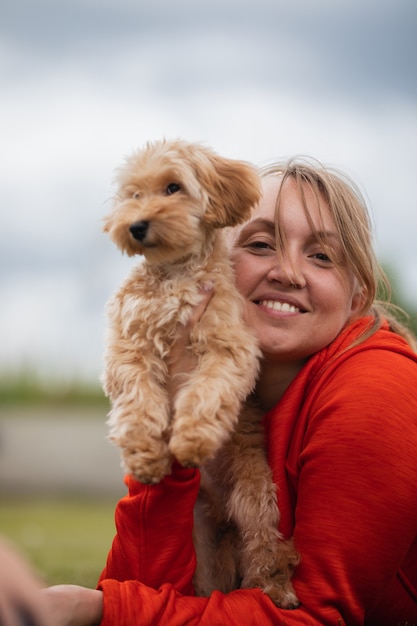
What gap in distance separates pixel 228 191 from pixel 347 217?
25.1 inches

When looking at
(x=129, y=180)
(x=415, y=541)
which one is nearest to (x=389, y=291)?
(x=415, y=541)

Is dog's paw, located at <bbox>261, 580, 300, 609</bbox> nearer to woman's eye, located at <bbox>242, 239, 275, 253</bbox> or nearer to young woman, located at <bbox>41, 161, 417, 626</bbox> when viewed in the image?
young woman, located at <bbox>41, 161, 417, 626</bbox>

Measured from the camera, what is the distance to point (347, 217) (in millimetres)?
3426

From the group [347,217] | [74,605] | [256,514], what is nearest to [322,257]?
[347,217]

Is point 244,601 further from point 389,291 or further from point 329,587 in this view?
point 389,291

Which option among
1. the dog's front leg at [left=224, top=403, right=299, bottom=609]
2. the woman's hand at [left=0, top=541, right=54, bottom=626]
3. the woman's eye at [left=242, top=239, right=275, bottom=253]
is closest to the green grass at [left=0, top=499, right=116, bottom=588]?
the dog's front leg at [left=224, top=403, right=299, bottom=609]

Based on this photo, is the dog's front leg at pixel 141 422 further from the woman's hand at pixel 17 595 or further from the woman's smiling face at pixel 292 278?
the woman's hand at pixel 17 595

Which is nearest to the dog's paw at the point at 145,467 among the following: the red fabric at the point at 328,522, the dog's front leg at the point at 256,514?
the red fabric at the point at 328,522

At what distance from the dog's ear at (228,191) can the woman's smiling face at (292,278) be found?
0.84 feet

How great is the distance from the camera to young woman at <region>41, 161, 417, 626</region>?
9.20ft

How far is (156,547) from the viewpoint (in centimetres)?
296

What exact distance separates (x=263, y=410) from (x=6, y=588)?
2.64 meters

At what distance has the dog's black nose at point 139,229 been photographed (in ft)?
9.44

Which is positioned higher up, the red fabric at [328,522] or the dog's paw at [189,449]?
the dog's paw at [189,449]
